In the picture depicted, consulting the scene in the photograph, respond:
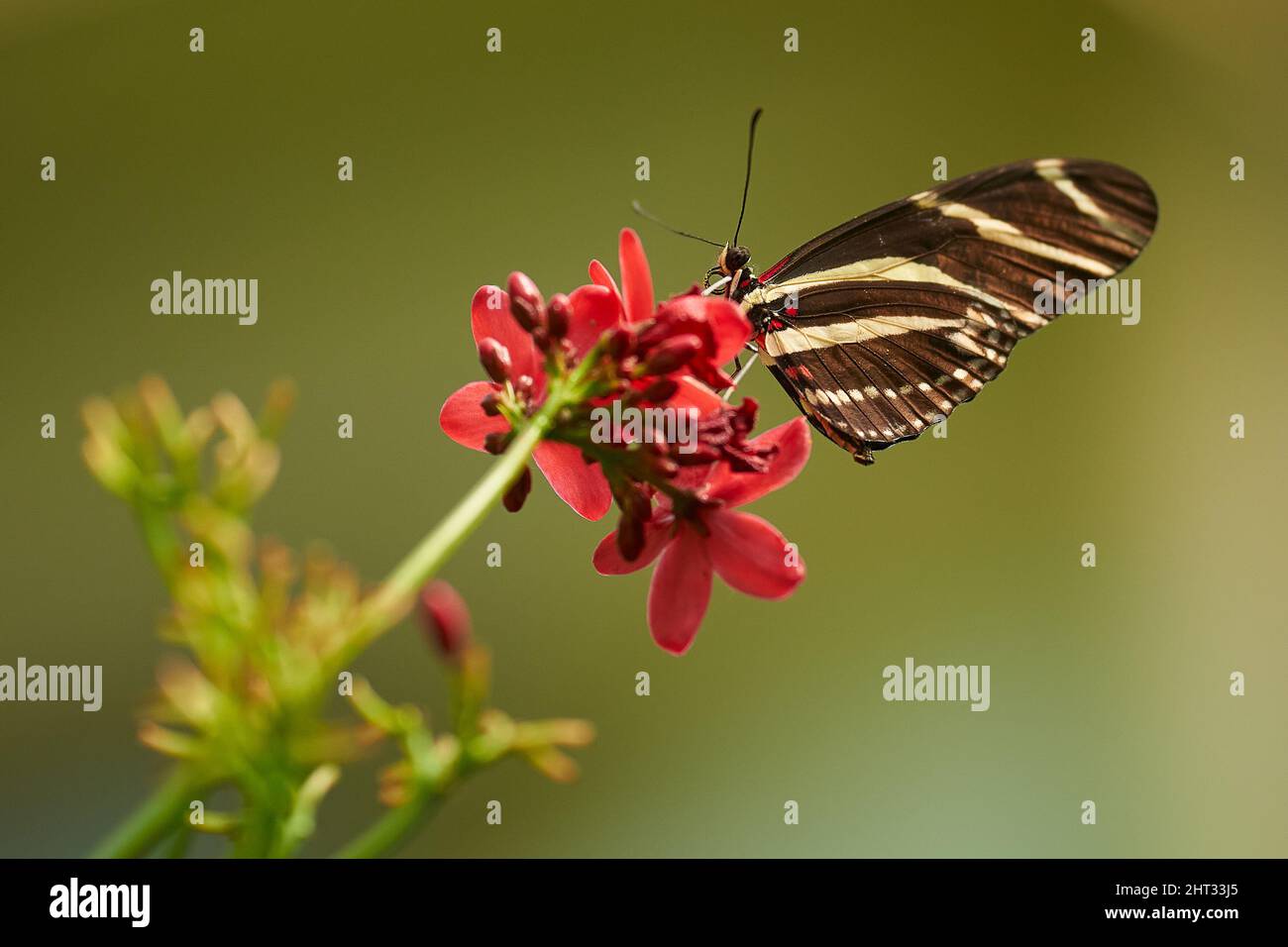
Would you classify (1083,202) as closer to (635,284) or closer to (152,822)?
(635,284)

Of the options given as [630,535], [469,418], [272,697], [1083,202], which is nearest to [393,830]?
[272,697]

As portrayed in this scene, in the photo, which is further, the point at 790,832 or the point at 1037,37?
the point at 1037,37

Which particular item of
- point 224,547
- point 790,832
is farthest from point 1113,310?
point 224,547

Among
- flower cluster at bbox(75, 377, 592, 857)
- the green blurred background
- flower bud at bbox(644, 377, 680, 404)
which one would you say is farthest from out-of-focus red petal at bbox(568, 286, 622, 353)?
the green blurred background

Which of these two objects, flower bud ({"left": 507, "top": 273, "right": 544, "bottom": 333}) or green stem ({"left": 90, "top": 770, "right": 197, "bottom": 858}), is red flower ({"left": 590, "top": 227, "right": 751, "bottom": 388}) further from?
green stem ({"left": 90, "top": 770, "right": 197, "bottom": 858})

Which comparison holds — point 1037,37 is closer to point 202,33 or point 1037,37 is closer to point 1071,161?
point 202,33
